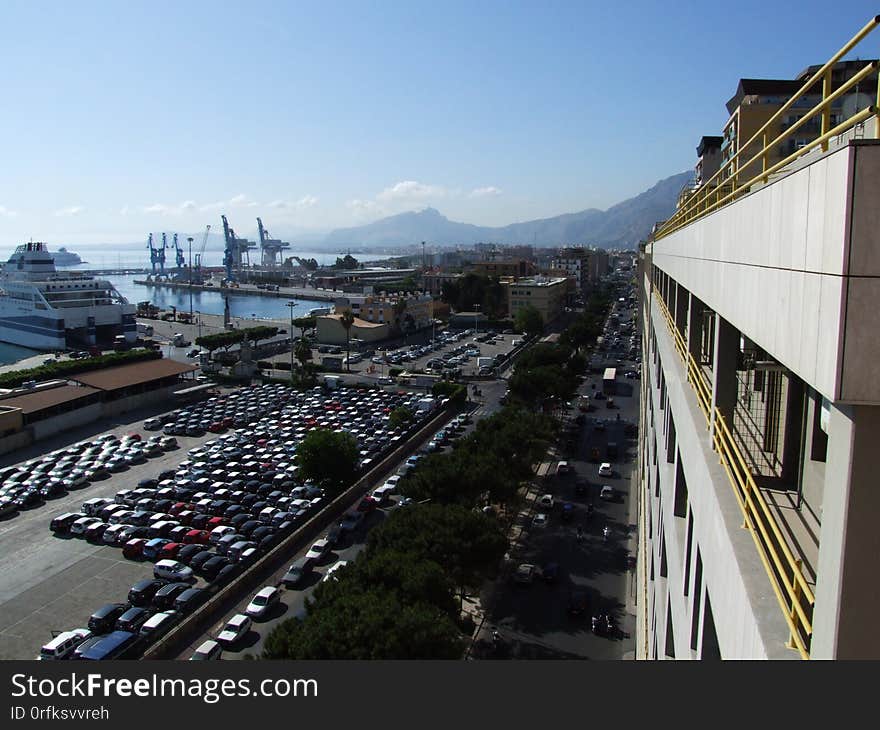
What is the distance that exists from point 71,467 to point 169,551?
4100 mm

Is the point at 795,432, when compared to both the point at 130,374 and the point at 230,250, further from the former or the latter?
the point at 230,250

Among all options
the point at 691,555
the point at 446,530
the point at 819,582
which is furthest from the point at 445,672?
the point at 446,530

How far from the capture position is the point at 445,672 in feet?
3.25

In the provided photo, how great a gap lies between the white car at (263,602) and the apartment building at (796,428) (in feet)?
15.2

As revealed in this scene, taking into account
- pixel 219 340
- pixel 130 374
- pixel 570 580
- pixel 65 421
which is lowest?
pixel 570 580

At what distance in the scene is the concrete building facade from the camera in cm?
68

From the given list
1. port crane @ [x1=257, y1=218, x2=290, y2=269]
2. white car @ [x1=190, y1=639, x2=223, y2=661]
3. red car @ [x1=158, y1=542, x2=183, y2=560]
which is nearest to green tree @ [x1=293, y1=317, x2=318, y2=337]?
red car @ [x1=158, y1=542, x2=183, y2=560]

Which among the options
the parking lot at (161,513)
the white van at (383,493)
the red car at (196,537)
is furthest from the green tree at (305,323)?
the red car at (196,537)

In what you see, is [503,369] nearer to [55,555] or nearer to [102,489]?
[102,489]

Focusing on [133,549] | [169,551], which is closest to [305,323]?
[133,549]

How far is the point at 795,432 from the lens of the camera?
1770 millimetres

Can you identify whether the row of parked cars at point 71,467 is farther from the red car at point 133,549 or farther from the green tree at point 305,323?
the green tree at point 305,323

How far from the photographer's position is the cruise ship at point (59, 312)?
71.7 feet

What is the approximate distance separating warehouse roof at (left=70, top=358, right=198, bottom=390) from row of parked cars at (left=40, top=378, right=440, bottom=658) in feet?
10.5
